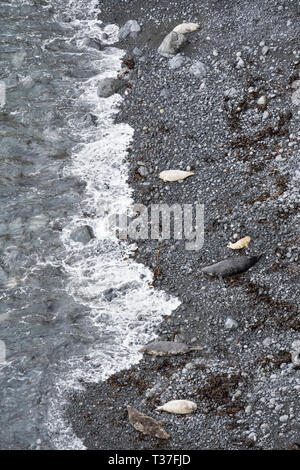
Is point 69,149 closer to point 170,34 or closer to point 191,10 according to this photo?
point 170,34

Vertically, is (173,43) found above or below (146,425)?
above

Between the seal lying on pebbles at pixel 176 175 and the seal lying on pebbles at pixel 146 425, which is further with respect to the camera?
the seal lying on pebbles at pixel 176 175

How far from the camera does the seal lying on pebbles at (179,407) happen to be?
772cm

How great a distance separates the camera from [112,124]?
39.0ft

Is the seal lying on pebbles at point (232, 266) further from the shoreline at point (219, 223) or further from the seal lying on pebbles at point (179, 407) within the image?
the seal lying on pebbles at point (179, 407)

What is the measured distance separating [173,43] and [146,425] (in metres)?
7.56

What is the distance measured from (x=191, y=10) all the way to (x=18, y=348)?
7.78 m

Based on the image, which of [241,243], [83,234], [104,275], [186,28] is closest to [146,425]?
Answer: [104,275]

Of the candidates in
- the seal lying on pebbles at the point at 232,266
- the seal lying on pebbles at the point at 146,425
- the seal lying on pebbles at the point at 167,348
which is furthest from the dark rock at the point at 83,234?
the seal lying on pebbles at the point at 146,425

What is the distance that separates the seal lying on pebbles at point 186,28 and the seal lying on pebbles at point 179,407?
24.8 feet

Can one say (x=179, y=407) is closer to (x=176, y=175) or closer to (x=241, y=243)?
(x=241, y=243)

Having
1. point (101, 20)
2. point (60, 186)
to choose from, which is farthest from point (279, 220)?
point (101, 20)

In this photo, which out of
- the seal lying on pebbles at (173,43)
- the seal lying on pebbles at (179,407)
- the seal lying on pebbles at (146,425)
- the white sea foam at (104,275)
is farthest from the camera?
the seal lying on pebbles at (173,43)

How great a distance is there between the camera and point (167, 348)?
333 inches
